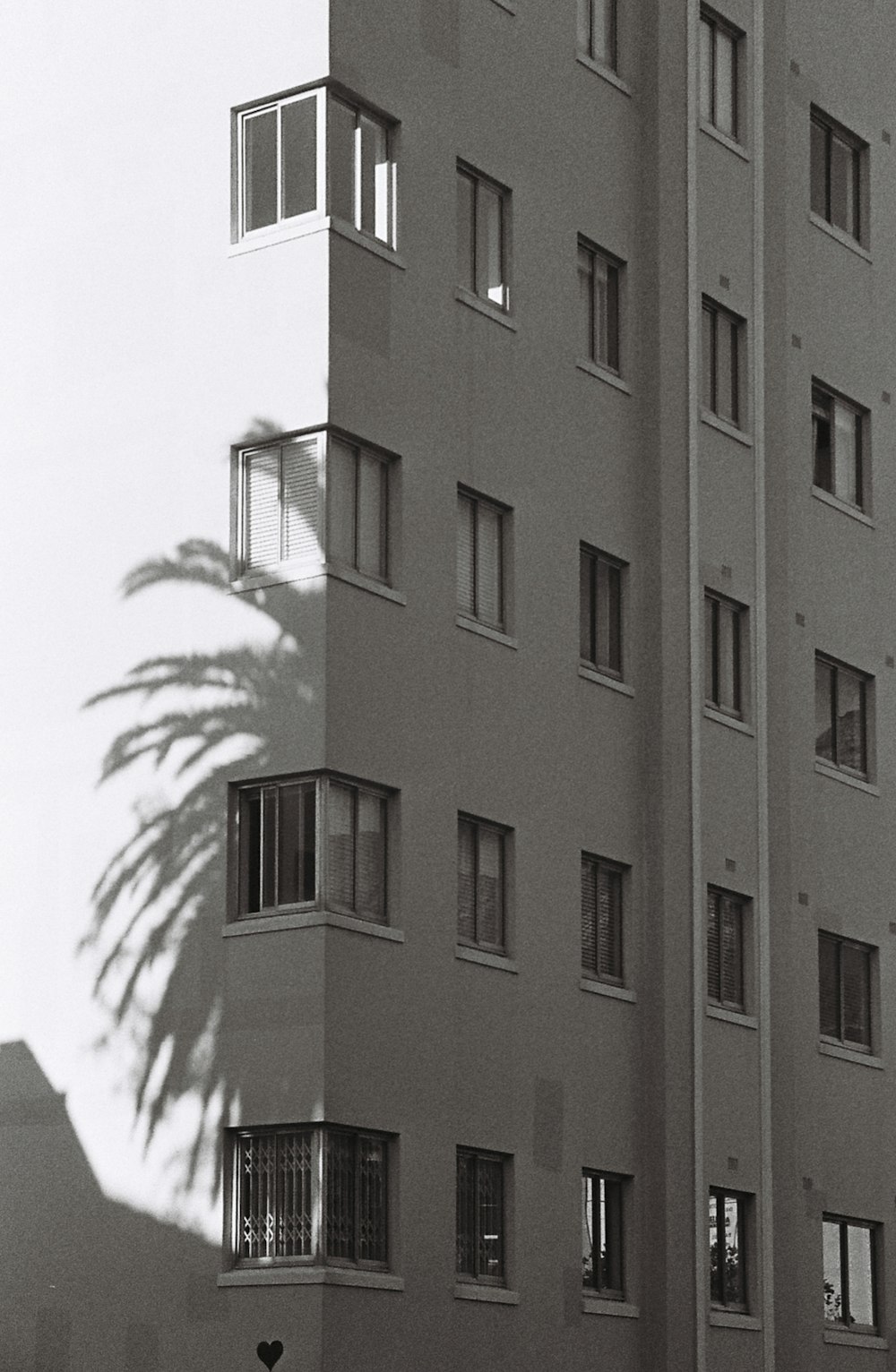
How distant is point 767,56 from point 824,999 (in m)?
14.5

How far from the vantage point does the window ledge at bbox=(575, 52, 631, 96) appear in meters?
34.1

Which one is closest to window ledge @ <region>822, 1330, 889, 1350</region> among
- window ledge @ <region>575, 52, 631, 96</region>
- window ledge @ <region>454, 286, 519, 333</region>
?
window ledge @ <region>454, 286, 519, 333</region>

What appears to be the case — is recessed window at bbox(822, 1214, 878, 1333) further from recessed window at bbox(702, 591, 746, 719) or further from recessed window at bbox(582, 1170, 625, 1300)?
recessed window at bbox(702, 591, 746, 719)

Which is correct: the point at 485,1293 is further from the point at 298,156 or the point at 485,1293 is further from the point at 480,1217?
the point at 298,156

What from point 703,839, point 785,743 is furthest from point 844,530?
point 703,839

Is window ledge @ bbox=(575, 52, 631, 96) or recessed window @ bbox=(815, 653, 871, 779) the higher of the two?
window ledge @ bbox=(575, 52, 631, 96)

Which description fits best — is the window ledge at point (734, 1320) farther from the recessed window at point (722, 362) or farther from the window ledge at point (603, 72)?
the window ledge at point (603, 72)

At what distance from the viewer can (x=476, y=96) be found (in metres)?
31.8

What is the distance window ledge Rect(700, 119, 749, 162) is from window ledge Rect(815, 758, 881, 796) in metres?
9.27

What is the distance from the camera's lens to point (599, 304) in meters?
34.2

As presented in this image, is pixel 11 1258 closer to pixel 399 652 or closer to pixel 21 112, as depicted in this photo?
pixel 399 652

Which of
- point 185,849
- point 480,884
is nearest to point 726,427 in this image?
point 480,884

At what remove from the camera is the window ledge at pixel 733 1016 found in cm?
3350

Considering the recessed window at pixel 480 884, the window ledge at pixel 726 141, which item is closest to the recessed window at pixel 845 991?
the recessed window at pixel 480 884
